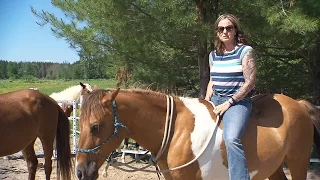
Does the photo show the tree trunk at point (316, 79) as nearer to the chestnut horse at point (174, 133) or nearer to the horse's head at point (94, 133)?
the chestnut horse at point (174, 133)

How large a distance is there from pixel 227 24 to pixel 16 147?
3.52m

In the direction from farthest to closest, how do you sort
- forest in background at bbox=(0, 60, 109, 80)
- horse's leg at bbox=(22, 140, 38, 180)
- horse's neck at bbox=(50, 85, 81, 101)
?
1. forest in background at bbox=(0, 60, 109, 80)
2. horse's neck at bbox=(50, 85, 81, 101)
3. horse's leg at bbox=(22, 140, 38, 180)

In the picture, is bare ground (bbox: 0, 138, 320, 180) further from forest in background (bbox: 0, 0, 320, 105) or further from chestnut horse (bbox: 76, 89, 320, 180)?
chestnut horse (bbox: 76, 89, 320, 180)

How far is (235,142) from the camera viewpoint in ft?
8.09

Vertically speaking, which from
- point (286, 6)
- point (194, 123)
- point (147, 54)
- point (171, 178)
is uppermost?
point (286, 6)

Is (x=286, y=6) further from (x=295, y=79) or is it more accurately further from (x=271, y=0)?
(x=295, y=79)

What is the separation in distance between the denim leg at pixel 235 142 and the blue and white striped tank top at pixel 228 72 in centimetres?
20

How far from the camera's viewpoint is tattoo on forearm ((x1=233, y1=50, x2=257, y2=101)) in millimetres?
2562

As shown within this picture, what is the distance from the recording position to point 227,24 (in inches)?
106

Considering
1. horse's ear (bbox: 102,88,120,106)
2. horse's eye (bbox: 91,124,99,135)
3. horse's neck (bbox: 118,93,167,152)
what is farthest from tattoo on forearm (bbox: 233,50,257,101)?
horse's eye (bbox: 91,124,99,135)

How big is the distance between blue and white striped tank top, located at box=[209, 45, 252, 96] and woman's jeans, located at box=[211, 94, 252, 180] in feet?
0.55

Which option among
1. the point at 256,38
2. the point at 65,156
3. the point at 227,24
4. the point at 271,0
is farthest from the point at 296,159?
the point at 65,156

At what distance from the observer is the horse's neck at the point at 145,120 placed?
251cm

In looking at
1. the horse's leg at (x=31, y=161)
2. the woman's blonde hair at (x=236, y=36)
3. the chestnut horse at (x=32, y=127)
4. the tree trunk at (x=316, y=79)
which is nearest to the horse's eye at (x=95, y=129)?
the woman's blonde hair at (x=236, y=36)
